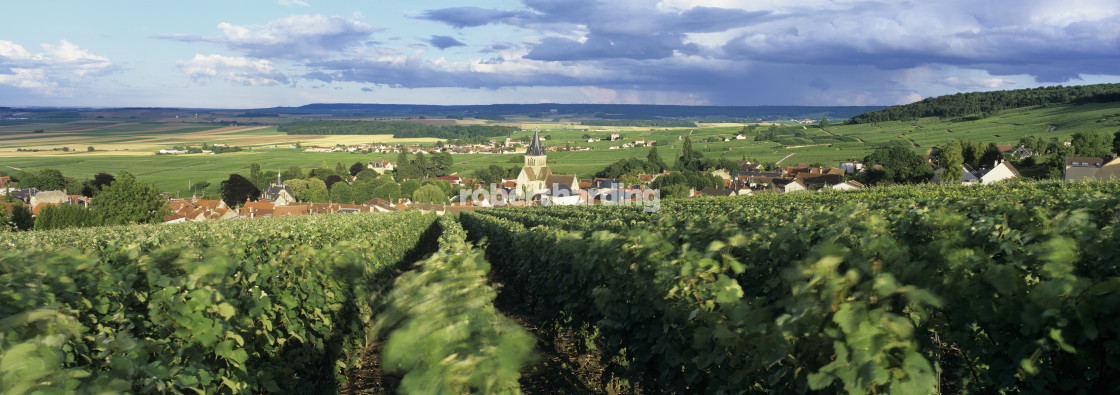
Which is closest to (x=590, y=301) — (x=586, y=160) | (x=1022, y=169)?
(x=1022, y=169)

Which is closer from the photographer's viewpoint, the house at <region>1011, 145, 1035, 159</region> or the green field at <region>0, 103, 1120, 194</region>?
the house at <region>1011, 145, 1035, 159</region>

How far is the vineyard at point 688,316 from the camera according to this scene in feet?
8.00

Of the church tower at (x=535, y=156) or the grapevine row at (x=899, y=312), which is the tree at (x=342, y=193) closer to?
the church tower at (x=535, y=156)

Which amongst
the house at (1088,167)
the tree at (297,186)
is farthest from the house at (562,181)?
the house at (1088,167)

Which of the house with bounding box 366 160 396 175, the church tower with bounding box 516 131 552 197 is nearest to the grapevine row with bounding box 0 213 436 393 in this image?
the church tower with bounding box 516 131 552 197

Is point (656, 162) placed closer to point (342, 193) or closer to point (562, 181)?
point (562, 181)

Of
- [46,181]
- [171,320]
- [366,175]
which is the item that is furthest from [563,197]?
[171,320]

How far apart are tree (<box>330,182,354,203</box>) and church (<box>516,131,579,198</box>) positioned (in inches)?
1190

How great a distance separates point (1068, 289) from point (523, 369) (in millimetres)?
2300

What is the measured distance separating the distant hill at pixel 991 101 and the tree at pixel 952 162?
8662cm

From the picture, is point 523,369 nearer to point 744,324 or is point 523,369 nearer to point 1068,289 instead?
point 744,324

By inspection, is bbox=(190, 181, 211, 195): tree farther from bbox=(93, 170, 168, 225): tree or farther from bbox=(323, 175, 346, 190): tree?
bbox=(93, 170, 168, 225): tree

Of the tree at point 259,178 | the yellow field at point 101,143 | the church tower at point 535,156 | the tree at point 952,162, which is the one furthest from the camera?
the yellow field at point 101,143

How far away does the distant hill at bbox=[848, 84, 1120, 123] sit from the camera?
133238mm
